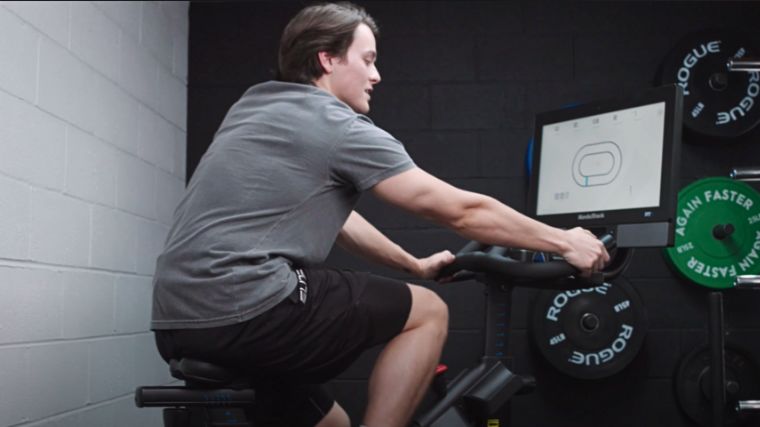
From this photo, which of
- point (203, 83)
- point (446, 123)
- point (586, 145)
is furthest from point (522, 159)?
point (203, 83)

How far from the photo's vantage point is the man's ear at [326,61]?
2164mm

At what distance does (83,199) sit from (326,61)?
3.28 ft

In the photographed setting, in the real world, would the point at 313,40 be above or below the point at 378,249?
above

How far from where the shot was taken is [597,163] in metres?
2.60

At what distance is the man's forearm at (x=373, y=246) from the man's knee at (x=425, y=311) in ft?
1.35

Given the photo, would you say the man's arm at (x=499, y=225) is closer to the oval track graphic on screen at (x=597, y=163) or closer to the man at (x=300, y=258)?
the man at (x=300, y=258)

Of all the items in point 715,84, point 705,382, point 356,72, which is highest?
point 715,84

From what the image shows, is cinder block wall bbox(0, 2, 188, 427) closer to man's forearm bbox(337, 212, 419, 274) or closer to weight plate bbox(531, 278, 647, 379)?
man's forearm bbox(337, 212, 419, 274)

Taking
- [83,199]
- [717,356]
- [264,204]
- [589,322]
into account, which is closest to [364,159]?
[264,204]

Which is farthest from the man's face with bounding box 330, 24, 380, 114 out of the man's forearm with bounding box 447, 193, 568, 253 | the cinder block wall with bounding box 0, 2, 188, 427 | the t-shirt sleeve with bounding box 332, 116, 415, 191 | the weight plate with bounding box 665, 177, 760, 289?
the weight plate with bounding box 665, 177, 760, 289

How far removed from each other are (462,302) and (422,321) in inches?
71.8

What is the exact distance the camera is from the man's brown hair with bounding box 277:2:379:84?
2.16 m

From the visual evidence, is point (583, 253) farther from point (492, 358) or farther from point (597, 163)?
point (597, 163)

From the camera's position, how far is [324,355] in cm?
178
